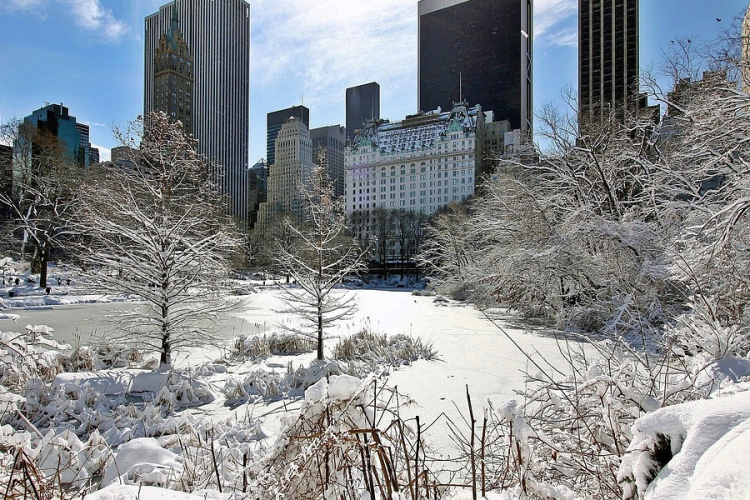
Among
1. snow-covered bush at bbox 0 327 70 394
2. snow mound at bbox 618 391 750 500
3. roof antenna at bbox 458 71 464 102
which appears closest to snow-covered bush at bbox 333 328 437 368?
snow-covered bush at bbox 0 327 70 394

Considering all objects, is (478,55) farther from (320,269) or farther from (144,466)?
(144,466)

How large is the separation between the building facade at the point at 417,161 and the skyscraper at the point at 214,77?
3572 cm

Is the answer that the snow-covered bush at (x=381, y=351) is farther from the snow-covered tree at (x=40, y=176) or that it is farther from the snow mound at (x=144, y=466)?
the snow-covered tree at (x=40, y=176)

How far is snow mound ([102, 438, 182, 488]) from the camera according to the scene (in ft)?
10.2

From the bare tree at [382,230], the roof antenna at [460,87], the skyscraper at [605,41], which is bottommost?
the bare tree at [382,230]

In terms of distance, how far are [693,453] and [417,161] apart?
4299 inches

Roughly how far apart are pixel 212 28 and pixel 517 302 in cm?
10250

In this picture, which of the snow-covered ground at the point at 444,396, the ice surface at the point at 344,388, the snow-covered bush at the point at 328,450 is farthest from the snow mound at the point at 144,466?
the ice surface at the point at 344,388

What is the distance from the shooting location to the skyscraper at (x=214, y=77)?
3198 centimetres

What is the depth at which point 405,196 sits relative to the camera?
358ft

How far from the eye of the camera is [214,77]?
79438 millimetres

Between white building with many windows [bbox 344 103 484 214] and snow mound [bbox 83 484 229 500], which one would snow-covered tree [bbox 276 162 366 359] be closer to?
snow mound [bbox 83 484 229 500]

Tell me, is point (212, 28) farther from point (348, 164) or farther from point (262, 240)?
point (262, 240)

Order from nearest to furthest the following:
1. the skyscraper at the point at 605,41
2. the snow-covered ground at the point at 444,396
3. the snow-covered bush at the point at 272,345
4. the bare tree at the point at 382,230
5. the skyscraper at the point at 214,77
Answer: the snow-covered ground at the point at 444,396, the snow-covered bush at the point at 272,345, the skyscraper at the point at 214,77, the bare tree at the point at 382,230, the skyscraper at the point at 605,41
